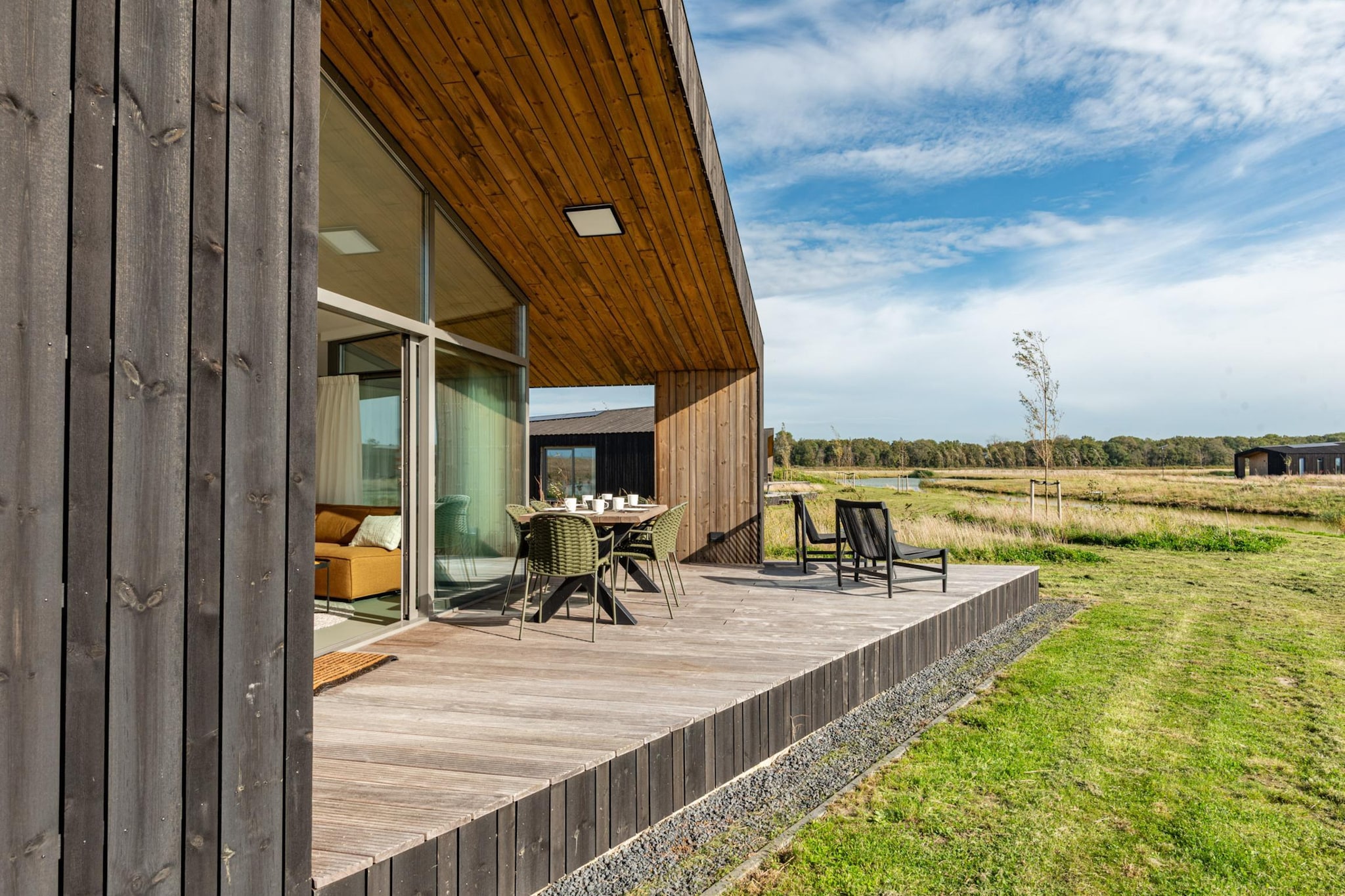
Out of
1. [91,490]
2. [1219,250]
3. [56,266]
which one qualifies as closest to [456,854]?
[91,490]

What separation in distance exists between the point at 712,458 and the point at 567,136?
4.20 m

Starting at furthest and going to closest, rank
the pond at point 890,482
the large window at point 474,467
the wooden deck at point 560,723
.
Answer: the pond at point 890,482
the large window at point 474,467
the wooden deck at point 560,723

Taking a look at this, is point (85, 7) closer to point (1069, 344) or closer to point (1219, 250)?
point (1069, 344)

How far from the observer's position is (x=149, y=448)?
1420 mm

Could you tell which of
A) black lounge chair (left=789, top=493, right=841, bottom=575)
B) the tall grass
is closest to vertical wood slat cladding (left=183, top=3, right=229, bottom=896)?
black lounge chair (left=789, top=493, right=841, bottom=575)

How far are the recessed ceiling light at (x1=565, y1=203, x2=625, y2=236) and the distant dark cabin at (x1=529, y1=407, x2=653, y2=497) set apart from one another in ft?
39.6

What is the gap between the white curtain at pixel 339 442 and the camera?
17.4 feet

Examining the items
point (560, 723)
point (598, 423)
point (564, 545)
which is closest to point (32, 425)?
point (560, 723)

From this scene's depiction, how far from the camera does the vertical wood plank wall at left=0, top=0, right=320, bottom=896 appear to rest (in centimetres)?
124

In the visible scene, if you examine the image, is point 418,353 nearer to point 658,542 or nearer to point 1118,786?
point 658,542

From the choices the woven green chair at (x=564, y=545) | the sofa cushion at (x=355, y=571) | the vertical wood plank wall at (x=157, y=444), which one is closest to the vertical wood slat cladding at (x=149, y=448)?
the vertical wood plank wall at (x=157, y=444)

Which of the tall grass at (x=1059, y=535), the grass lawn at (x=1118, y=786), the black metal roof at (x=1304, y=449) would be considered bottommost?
the grass lawn at (x=1118, y=786)

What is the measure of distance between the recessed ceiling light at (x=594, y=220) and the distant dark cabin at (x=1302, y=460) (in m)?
48.6

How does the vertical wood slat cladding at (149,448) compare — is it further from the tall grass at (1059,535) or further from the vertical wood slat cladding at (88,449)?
the tall grass at (1059,535)
